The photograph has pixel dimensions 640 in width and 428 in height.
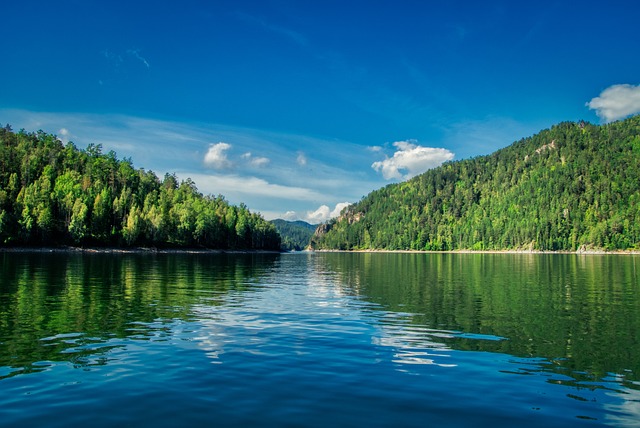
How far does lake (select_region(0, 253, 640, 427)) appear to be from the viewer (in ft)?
44.5

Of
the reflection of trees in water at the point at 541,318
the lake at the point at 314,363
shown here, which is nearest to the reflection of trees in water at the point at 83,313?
the lake at the point at 314,363

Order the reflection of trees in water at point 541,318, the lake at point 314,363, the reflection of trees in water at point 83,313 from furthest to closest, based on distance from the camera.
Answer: the reflection of trees in water at point 541,318, the reflection of trees in water at point 83,313, the lake at point 314,363

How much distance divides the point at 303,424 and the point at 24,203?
18310 cm

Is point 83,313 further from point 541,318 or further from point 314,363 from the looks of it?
point 541,318

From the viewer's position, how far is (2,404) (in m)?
13.7

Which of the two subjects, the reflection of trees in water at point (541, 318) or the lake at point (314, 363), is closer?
the lake at point (314, 363)

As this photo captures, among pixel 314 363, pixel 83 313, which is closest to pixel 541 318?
pixel 314 363

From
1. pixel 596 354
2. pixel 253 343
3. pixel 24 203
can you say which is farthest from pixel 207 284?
pixel 24 203

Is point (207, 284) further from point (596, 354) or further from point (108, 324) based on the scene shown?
point (596, 354)

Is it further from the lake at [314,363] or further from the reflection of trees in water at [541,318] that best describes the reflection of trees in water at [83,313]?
the reflection of trees in water at [541,318]

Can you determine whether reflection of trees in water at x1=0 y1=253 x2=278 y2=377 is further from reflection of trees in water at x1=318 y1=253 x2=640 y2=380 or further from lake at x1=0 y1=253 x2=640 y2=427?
reflection of trees in water at x1=318 y1=253 x2=640 y2=380

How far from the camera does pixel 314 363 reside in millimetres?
19344

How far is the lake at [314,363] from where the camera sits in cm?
1356

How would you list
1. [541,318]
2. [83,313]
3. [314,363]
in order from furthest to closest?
[541,318] → [83,313] → [314,363]
